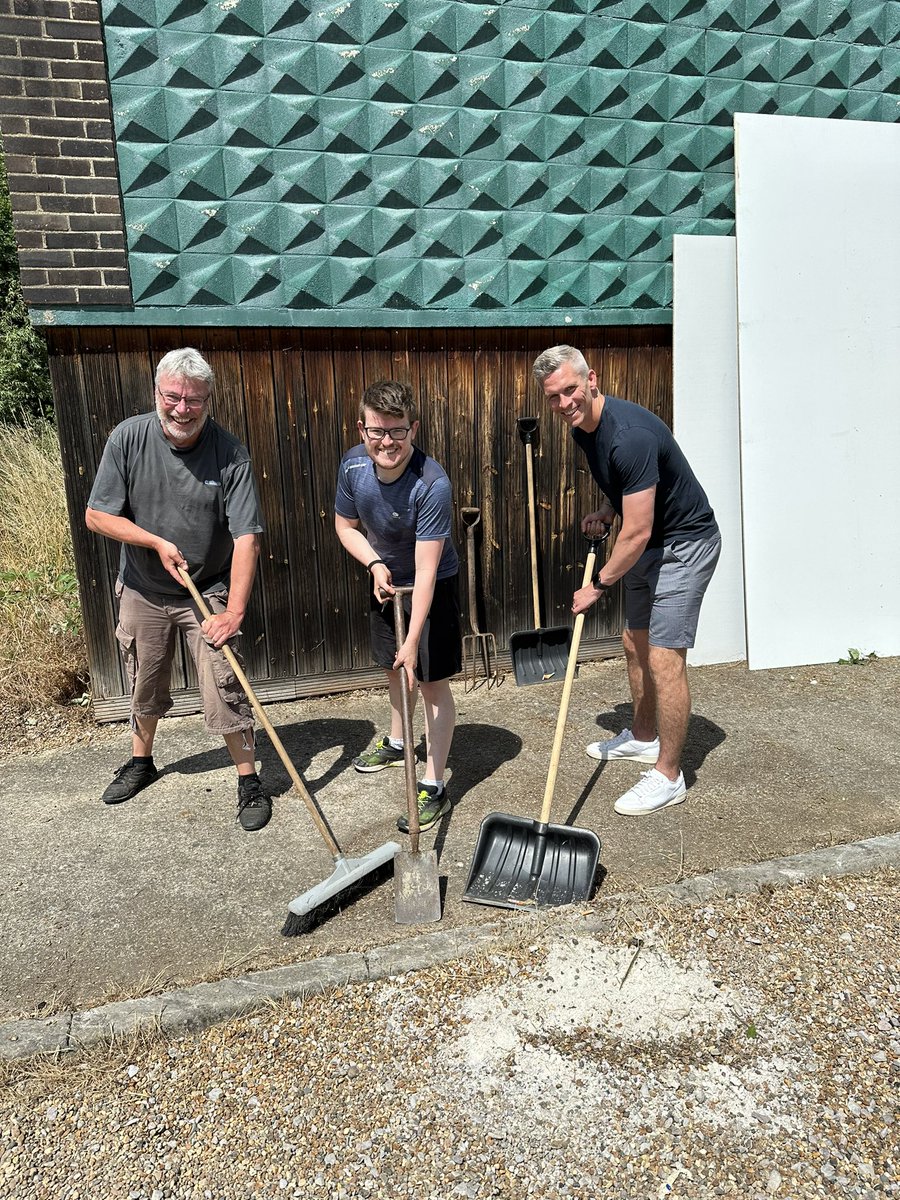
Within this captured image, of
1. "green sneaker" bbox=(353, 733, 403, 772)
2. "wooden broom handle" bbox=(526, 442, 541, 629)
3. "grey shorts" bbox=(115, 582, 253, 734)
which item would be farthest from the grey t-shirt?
"wooden broom handle" bbox=(526, 442, 541, 629)

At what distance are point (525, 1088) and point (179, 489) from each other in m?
2.59

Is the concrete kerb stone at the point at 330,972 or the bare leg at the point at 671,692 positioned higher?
the bare leg at the point at 671,692

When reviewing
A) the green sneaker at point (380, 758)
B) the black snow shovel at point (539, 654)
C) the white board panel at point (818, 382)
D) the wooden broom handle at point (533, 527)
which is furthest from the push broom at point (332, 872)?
the white board panel at point (818, 382)

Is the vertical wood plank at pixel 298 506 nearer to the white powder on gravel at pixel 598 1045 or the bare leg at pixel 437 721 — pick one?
the bare leg at pixel 437 721

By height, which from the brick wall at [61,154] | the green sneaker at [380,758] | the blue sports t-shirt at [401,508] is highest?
the brick wall at [61,154]

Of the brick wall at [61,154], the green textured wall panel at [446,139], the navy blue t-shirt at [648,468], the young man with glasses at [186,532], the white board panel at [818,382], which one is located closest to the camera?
the navy blue t-shirt at [648,468]

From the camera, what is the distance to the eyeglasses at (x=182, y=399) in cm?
328

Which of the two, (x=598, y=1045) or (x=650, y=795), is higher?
(x=650, y=795)

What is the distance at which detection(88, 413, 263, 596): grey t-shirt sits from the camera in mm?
3488

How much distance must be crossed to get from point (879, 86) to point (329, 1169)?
6.80 m

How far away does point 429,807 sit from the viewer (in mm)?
3686

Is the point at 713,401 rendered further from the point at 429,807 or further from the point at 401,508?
the point at 429,807

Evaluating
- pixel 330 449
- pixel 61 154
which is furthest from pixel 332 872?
pixel 61 154

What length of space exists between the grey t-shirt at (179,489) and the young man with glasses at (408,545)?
0.45 metres
